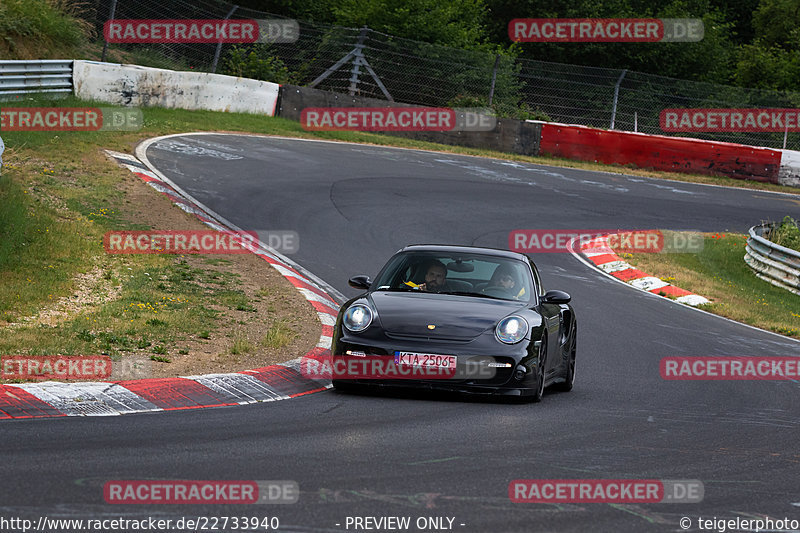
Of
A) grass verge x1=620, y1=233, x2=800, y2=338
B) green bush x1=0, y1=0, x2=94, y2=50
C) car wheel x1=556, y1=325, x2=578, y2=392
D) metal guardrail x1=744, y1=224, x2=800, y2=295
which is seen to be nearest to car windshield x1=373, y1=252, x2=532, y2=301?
car wheel x1=556, y1=325, x2=578, y2=392

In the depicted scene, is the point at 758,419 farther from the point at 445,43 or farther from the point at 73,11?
the point at 445,43

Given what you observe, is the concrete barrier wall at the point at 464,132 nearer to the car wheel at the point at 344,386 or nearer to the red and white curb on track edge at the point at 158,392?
the red and white curb on track edge at the point at 158,392

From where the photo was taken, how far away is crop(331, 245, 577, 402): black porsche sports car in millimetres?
8289

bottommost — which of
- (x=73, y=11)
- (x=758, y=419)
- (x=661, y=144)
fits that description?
(x=758, y=419)

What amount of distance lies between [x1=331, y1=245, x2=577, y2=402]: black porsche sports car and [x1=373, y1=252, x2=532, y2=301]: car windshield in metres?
0.01

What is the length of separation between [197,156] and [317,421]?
14.2 m

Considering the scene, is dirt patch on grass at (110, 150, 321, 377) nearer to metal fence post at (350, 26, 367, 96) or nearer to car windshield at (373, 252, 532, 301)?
car windshield at (373, 252, 532, 301)

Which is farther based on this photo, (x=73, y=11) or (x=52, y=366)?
(x=73, y=11)

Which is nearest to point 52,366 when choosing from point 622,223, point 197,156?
point 197,156

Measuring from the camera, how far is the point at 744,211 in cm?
2291

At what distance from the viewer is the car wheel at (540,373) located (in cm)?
862

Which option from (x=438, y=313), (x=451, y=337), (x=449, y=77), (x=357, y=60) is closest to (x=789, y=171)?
(x=449, y=77)

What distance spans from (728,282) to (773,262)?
3.22ft

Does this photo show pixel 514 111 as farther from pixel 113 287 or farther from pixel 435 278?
pixel 435 278
